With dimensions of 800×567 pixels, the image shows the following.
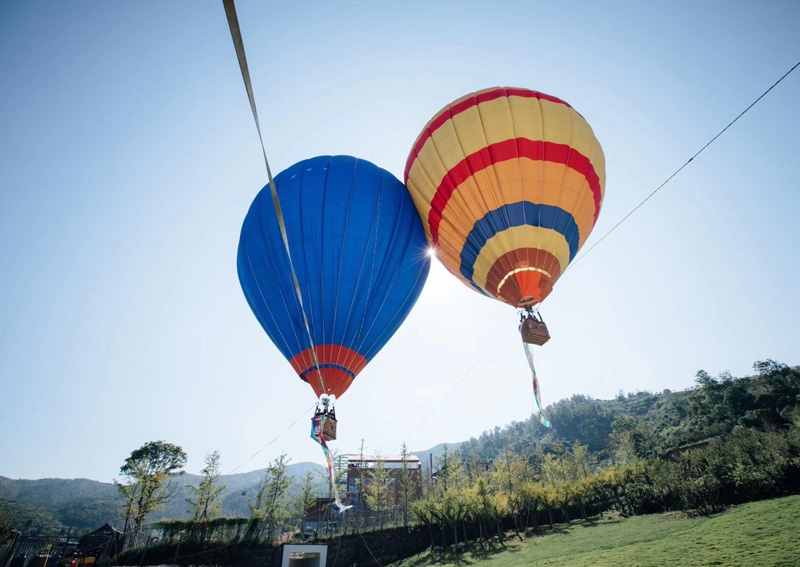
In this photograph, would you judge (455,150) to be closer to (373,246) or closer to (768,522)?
(373,246)

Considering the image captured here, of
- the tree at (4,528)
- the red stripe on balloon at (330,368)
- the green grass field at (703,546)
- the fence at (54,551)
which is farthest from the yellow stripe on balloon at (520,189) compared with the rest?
the tree at (4,528)

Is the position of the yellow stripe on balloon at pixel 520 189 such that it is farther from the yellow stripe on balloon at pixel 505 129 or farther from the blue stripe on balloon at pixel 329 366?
the blue stripe on balloon at pixel 329 366

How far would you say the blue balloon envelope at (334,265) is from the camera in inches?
393

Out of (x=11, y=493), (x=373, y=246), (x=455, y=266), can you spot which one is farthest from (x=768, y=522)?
(x=11, y=493)

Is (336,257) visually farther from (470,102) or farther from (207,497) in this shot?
(207,497)

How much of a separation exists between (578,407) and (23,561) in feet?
464

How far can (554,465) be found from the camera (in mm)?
35406

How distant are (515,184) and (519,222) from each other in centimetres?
91

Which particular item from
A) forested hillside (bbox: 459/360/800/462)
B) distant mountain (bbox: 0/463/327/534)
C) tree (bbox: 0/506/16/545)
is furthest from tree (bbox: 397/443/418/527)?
tree (bbox: 0/506/16/545)

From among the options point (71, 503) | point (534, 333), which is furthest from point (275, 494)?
point (71, 503)

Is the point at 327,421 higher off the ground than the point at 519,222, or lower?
lower

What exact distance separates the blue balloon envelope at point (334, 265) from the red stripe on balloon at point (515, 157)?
6.74ft

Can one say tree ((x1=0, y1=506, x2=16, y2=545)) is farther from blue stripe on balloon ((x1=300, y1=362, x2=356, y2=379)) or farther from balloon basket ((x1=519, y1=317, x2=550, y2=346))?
balloon basket ((x1=519, y1=317, x2=550, y2=346))

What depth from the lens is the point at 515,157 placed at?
9.29 m
